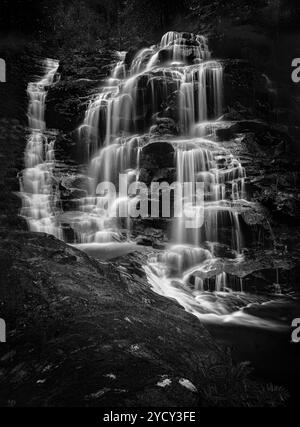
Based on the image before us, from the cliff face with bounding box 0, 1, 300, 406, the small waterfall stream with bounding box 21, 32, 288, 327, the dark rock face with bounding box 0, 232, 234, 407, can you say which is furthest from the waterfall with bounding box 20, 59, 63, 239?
the dark rock face with bounding box 0, 232, 234, 407

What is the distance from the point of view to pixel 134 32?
28656 millimetres

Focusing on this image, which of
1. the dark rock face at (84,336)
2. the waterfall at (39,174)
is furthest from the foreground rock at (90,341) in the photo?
the waterfall at (39,174)

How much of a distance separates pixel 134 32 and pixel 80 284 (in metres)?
27.9

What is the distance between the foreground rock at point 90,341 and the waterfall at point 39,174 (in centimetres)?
760

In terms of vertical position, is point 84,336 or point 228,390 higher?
point 84,336

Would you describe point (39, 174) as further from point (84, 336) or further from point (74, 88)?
point (84, 336)

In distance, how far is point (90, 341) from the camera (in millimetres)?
3613

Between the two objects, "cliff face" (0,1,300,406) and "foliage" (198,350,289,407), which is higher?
"cliff face" (0,1,300,406)

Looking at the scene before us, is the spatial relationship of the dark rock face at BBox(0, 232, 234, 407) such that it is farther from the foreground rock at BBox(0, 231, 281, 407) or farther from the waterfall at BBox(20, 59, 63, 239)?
the waterfall at BBox(20, 59, 63, 239)

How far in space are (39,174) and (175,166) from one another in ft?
20.4

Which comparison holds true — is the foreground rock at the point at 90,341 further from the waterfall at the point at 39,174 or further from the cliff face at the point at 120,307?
the waterfall at the point at 39,174

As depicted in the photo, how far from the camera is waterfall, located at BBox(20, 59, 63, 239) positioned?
1383cm

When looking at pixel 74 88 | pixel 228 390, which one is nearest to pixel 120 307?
pixel 228 390

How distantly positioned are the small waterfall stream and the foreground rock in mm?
3271
